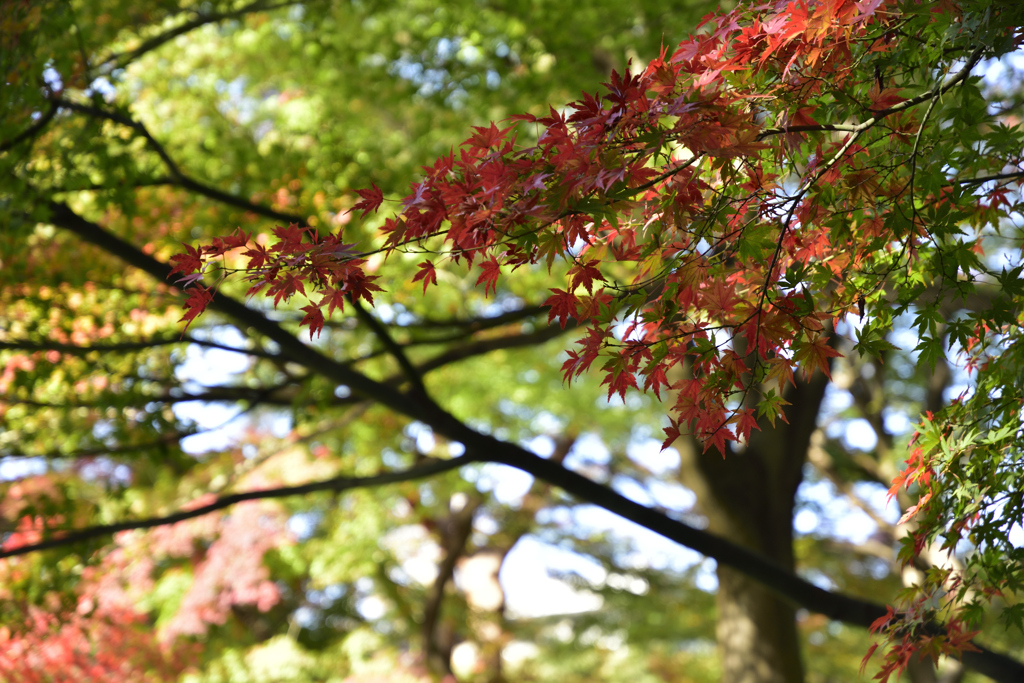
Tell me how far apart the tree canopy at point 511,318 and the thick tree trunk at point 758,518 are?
0.03 metres

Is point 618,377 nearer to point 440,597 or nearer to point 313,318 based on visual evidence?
point 313,318

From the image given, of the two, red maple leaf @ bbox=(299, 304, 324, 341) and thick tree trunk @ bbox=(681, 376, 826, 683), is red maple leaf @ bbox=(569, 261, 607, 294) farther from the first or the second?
thick tree trunk @ bbox=(681, 376, 826, 683)

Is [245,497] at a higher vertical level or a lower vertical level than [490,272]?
higher

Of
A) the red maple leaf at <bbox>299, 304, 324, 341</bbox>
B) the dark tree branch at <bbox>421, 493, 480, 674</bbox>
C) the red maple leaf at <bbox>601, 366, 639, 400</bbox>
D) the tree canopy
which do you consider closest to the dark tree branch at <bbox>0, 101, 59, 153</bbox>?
the tree canopy

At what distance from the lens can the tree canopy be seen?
1.74m

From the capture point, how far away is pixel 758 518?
588cm

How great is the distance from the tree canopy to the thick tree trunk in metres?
0.03

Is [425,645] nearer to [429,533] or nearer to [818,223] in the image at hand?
[429,533]

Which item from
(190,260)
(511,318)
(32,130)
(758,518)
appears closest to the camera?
(190,260)

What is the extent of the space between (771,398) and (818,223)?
0.45 meters

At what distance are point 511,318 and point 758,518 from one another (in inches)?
99.1

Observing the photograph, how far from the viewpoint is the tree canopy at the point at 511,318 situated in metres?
1.74

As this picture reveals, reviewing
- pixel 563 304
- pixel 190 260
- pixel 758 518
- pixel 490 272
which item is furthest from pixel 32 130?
pixel 758 518

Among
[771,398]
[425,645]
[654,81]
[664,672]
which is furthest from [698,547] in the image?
[664,672]
